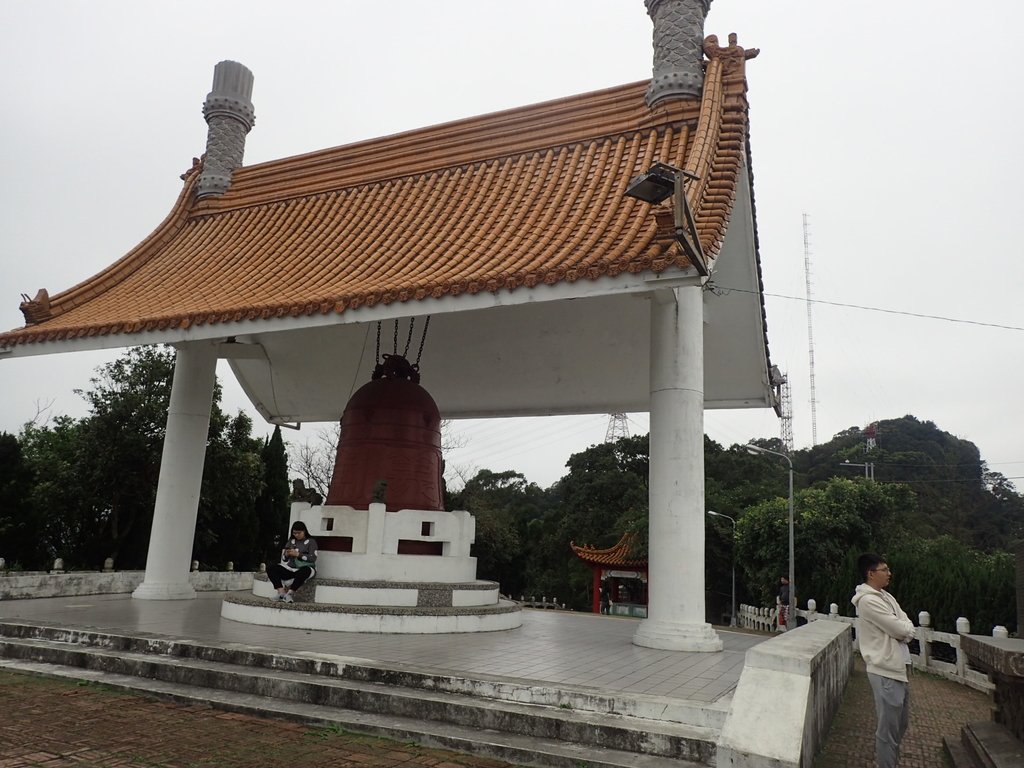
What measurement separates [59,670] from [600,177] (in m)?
7.14

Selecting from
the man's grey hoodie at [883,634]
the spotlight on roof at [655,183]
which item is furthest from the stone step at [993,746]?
the spotlight on roof at [655,183]

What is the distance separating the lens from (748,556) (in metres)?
27.7

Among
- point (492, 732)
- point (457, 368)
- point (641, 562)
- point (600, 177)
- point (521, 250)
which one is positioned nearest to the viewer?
point (492, 732)

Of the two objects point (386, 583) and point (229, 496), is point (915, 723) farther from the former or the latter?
point (229, 496)

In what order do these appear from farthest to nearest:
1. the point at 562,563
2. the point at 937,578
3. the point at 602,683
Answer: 1. the point at 562,563
2. the point at 937,578
3. the point at 602,683

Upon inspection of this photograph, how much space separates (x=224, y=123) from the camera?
1220 centimetres

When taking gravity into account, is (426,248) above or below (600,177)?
below

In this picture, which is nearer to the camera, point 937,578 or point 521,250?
point 521,250

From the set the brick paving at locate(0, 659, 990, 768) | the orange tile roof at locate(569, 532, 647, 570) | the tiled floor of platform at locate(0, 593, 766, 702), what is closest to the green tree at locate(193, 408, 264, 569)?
the tiled floor of platform at locate(0, 593, 766, 702)

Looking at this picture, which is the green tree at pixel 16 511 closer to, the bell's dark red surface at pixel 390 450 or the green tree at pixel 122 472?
the green tree at pixel 122 472

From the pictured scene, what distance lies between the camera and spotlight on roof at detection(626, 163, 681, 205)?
5.63 m

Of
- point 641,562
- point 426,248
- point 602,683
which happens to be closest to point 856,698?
point 602,683

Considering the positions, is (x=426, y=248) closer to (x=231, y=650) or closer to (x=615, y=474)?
(x=231, y=650)

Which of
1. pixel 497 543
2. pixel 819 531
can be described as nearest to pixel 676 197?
pixel 819 531
